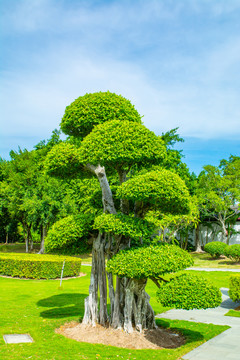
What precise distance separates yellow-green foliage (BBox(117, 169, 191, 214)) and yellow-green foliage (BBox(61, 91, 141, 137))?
7.88 feet

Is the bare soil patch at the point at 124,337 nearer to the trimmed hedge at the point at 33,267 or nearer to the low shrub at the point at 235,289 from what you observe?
the low shrub at the point at 235,289

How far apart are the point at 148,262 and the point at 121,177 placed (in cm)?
275

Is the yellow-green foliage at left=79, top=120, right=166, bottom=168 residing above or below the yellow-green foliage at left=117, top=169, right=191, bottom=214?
above

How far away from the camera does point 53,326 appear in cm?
872

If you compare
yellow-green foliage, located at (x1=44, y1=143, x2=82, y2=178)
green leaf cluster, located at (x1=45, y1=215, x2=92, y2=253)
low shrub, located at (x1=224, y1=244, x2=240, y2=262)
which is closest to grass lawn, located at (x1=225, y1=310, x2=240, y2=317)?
green leaf cluster, located at (x1=45, y1=215, x2=92, y2=253)

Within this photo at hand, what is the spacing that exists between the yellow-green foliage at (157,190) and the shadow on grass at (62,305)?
502cm

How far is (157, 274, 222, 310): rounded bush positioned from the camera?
694 cm

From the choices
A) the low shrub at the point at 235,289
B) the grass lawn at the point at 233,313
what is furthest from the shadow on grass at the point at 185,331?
the low shrub at the point at 235,289

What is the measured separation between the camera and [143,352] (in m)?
7.06

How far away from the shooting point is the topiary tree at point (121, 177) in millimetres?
7523

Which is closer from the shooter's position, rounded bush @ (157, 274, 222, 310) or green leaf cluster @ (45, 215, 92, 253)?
rounded bush @ (157, 274, 222, 310)

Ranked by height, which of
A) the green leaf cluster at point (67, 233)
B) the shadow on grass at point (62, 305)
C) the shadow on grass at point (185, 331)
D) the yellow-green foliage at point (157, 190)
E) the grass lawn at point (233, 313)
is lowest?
the grass lawn at point (233, 313)

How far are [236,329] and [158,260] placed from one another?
3866 millimetres

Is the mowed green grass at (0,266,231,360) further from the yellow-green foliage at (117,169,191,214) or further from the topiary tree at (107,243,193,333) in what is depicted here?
the yellow-green foliage at (117,169,191,214)
